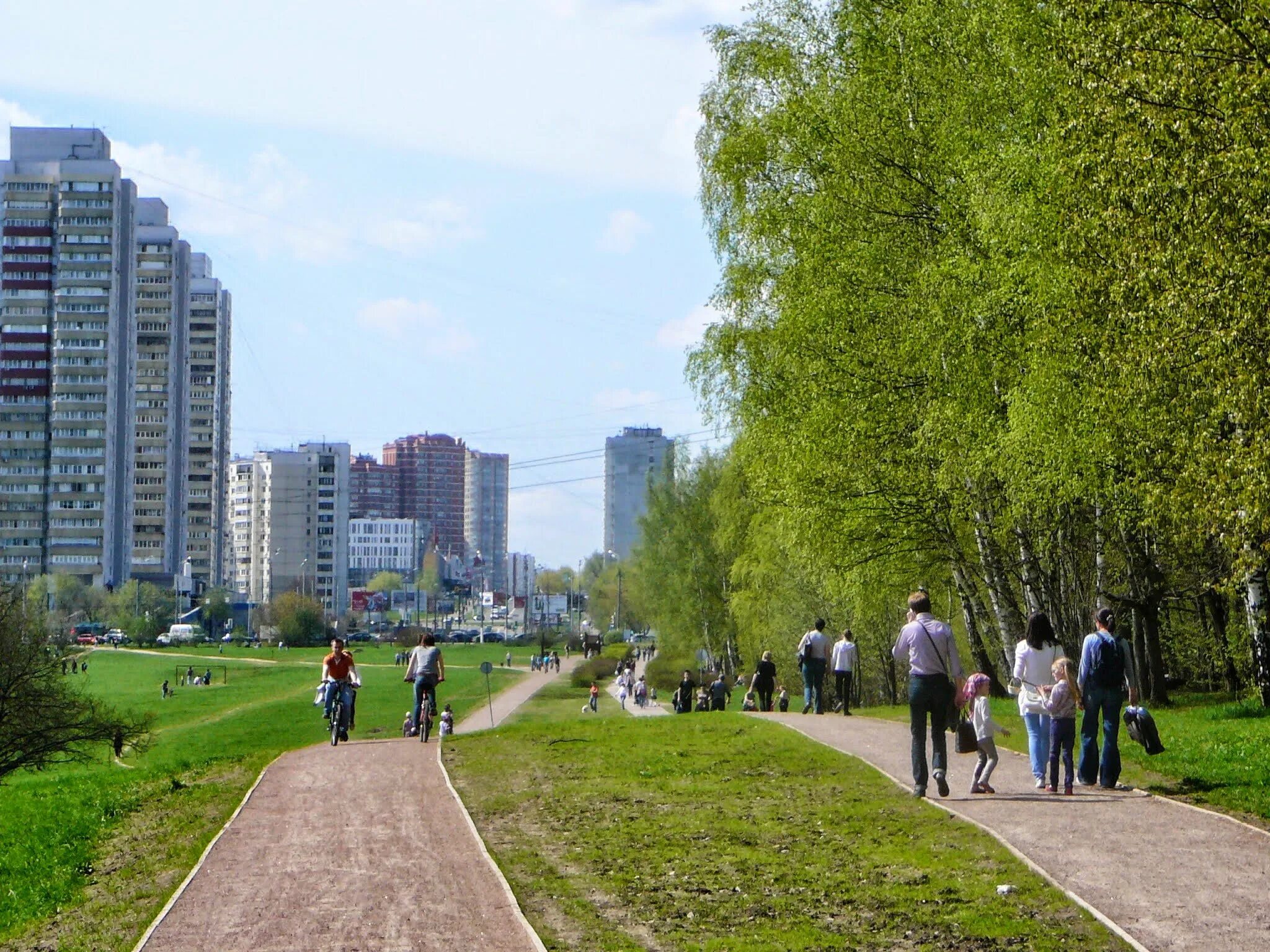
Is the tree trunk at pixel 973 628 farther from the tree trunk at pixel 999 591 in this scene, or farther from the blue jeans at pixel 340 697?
the blue jeans at pixel 340 697

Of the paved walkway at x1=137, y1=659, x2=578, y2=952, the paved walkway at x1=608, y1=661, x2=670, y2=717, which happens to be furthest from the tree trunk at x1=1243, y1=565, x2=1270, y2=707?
the paved walkway at x1=608, y1=661, x2=670, y2=717

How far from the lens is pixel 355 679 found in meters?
26.2

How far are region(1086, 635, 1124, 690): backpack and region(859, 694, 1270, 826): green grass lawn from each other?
1.25m

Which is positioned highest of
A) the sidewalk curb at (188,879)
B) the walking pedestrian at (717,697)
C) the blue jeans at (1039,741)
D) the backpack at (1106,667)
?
the backpack at (1106,667)

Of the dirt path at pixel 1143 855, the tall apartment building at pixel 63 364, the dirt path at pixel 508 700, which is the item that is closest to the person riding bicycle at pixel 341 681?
the dirt path at pixel 508 700

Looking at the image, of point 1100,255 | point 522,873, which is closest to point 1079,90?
point 1100,255

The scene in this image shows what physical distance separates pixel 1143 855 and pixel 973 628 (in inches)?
808

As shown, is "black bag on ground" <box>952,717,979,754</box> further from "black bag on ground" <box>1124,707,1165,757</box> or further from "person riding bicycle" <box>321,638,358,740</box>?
"person riding bicycle" <box>321,638,358,740</box>

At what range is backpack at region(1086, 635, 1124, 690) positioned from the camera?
15711 mm

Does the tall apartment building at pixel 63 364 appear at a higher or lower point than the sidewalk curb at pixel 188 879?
higher

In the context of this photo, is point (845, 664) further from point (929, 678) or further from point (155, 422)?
point (155, 422)

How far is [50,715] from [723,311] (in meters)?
18.2

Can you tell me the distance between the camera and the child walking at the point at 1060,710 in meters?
15.6

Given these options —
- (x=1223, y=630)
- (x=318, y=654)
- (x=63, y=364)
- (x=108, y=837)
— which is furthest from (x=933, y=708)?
(x=63, y=364)
